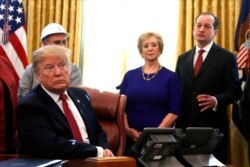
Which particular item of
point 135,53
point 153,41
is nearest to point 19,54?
point 135,53

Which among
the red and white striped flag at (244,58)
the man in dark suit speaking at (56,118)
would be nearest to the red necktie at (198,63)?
the red and white striped flag at (244,58)

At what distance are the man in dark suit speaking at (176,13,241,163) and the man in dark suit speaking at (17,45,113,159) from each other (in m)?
1.21

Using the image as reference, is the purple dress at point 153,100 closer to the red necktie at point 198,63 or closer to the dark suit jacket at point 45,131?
the red necktie at point 198,63

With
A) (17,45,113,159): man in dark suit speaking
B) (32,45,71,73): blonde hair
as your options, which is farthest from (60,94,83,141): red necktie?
(32,45,71,73): blonde hair

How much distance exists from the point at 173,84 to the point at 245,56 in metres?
1.19

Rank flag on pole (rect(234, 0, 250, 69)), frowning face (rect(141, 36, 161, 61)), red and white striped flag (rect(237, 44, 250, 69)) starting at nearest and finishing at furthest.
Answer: frowning face (rect(141, 36, 161, 61)), red and white striped flag (rect(237, 44, 250, 69)), flag on pole (rect(234, 0, 250, 69))

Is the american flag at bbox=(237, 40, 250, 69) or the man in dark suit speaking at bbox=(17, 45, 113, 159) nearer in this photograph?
the man in dark suit speaking at bbox=(17, 45, 113, 159)

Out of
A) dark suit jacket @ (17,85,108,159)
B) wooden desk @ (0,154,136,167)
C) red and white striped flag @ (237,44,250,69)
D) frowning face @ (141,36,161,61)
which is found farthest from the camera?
red and white striped flag @ (237,44,250,69)

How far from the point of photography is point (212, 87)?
3.60 metres

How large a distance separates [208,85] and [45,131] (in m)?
1.83

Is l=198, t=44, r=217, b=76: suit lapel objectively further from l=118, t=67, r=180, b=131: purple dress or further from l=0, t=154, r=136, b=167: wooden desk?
l=0, t=154, r=136, b=167: wooden desk

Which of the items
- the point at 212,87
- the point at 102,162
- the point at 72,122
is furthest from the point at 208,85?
the point at 102,162

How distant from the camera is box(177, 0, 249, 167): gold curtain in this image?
4.30 m

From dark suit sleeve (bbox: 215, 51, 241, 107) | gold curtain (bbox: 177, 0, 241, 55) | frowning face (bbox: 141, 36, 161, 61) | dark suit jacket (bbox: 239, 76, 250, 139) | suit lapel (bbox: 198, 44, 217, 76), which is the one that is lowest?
dark suit jacket (bbox: 239, 76, 250, 139)
